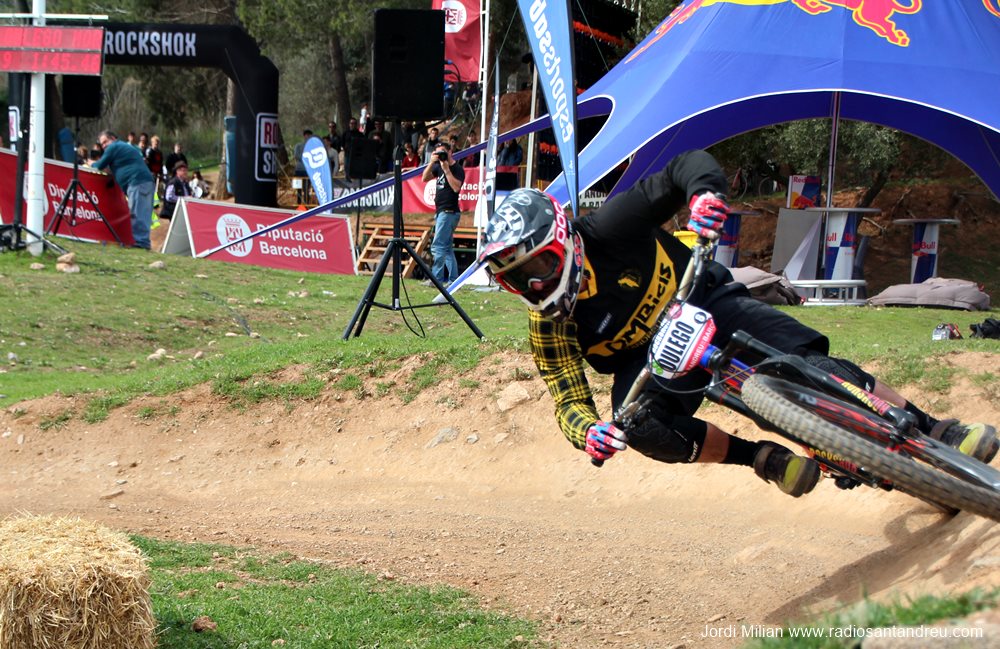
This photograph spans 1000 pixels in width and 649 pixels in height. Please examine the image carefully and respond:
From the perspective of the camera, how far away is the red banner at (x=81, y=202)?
59.9 ft

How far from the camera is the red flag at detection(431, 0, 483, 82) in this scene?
23062mm

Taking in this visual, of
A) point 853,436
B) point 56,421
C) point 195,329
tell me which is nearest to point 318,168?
point 195,329

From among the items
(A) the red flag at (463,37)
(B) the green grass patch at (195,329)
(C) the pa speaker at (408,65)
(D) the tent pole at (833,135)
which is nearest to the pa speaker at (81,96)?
(B) the green grass patch at (195,329)

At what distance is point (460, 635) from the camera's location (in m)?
5.10

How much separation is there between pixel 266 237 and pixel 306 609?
48.7ft

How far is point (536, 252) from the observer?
4.63 m

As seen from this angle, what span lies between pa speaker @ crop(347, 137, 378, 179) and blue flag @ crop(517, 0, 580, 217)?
518 inches

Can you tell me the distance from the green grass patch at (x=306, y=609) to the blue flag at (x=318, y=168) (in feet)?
57.9

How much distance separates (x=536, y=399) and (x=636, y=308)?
378 centimetres

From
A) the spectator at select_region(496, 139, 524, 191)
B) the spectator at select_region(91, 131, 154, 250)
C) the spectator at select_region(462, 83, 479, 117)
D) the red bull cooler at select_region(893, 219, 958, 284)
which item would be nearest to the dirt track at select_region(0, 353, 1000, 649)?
the red bull cooler at select_region(893, 219, 958, 284)

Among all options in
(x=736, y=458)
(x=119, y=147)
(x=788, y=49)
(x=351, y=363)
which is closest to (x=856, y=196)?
(x=788, y=49)

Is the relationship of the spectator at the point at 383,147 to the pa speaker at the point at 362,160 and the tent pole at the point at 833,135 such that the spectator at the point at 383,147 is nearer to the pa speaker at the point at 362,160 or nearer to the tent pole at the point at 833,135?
the pa speaker at the point at 362,160

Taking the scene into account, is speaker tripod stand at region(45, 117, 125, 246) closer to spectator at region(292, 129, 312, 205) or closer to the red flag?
the red flag

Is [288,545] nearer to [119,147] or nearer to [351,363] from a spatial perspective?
[351,363]
